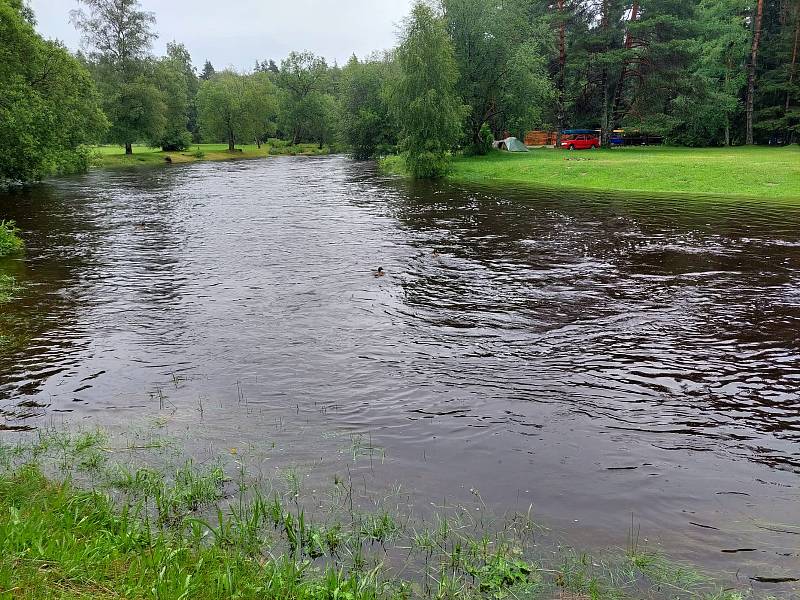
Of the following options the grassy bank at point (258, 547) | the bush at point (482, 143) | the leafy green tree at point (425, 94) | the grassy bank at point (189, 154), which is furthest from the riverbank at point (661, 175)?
the grassy bank at point (189, 154)

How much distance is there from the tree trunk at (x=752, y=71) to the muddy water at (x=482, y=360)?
1724 inches

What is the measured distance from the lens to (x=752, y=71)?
58938 millimetres

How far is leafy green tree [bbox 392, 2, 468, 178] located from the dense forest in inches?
4.7

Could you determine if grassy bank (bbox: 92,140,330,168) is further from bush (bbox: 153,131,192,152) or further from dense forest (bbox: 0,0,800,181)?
dense forest (bbox: 0,0,800,181)

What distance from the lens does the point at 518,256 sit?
20.8 m

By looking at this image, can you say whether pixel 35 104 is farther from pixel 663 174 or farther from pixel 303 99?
pixel 303 99

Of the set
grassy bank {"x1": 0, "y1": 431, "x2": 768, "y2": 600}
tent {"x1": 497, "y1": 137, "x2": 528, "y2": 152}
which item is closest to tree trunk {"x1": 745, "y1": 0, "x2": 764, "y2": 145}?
tent {"x1": 497, "y1": 137, "x2": 528, "y2": 152}

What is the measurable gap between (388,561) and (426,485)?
5.39 feet

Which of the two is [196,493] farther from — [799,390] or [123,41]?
[123,41]

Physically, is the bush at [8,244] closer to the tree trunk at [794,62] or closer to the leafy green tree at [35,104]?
the leafy green tree at [35,104]

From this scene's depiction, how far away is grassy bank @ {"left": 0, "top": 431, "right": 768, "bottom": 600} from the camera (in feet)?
15.4

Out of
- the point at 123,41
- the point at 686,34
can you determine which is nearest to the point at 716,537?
the point at 686,34

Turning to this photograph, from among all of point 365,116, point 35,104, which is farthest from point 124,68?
point 35,104

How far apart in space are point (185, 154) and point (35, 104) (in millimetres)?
51007
